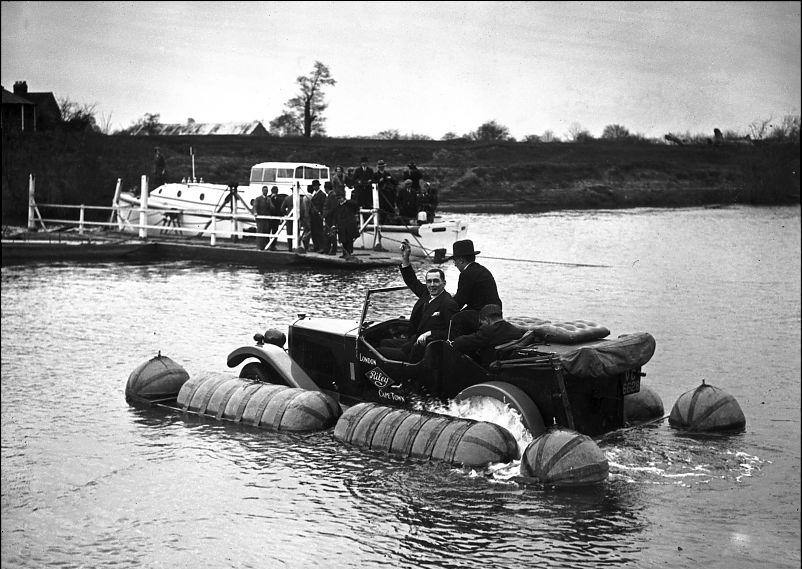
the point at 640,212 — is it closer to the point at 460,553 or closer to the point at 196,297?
the point at 196,297

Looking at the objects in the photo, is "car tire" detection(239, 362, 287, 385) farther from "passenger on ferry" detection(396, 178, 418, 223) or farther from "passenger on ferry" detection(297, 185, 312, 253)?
"passenger on ferry" detection(396, 178, 418, 223)

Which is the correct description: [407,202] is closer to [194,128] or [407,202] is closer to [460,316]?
[194,128]

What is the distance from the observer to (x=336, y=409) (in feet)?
39.0

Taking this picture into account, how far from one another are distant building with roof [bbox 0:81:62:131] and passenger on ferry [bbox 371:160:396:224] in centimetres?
2504

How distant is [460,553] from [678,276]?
889 inches

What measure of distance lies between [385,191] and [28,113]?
96.2 ft

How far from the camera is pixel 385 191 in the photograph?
30.8m

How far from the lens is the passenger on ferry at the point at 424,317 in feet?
34.8

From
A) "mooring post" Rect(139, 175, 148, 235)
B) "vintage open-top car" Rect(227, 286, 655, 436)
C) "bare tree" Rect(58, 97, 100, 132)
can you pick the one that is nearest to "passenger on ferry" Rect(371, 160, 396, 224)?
"mooring post" Rect(139, 175, 148, 235)

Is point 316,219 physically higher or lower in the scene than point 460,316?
higher

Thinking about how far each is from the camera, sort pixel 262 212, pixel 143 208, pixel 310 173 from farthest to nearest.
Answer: pixel 310 173 → pixel 143 208 → pixel 262 212

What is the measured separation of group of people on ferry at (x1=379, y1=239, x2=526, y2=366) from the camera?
1020 centimetres

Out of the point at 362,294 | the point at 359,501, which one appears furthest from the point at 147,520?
the point at 362,294

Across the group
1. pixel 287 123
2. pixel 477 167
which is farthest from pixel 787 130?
pixel 287 123
